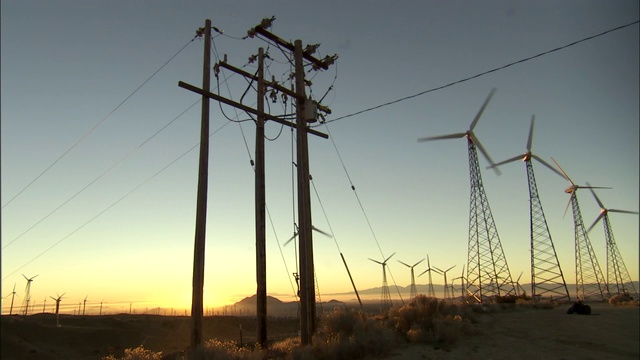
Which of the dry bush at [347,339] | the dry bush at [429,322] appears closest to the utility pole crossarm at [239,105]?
the dry bush at [347,339]

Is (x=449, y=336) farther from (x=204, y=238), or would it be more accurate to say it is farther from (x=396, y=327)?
(x=204, y=238)

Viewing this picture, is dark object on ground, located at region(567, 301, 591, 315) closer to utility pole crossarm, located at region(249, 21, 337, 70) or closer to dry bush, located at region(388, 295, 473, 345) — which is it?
dry bush, located at region(388, 295, 473, 345)

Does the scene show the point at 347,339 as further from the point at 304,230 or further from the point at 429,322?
the point at 429,322

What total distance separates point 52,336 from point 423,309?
217 ft

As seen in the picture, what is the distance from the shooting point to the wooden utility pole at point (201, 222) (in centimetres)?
1326

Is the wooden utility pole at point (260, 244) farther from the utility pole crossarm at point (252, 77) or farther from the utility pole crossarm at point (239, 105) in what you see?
the utility pole crossarm at point (252, 77)

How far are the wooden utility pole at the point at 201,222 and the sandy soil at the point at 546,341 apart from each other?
6837 mm

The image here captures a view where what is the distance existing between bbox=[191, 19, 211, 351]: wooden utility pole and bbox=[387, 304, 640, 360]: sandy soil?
684 cm

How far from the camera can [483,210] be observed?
3725 centimetres

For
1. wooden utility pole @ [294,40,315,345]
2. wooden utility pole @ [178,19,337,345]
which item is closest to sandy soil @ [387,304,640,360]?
wooden utility pole @ [294,40,315,345]

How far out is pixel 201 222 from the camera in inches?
559

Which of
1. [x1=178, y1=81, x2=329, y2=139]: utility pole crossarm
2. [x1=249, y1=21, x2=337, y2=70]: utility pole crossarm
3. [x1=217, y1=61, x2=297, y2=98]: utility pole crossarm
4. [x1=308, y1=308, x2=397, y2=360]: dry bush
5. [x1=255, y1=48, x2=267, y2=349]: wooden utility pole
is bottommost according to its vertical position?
[x1=308, y1=308, x2=397, y2=360]: dry bush

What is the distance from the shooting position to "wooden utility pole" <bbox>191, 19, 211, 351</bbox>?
43.5 ft

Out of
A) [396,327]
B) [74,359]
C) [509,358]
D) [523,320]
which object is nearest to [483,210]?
[523,320]
